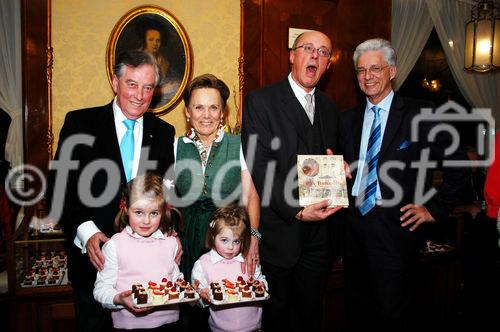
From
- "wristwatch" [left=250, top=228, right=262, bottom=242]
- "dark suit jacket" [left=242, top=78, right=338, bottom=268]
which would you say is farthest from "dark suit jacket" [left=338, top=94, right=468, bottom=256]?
"wristwatch" [left=250, top=228, right=262, bottom=242]

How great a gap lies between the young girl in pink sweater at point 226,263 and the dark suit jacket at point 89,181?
48 centimetres

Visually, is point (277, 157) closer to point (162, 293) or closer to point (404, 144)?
point (404, 144)

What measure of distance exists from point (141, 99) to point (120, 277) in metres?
0.93

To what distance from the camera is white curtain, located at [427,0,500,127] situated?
622 centimetres

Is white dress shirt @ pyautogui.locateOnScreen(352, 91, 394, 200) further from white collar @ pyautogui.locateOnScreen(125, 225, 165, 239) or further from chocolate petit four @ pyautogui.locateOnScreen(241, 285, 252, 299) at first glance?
white collar @ pyautogui.locateOnScreen(125, 225, 165, 239)

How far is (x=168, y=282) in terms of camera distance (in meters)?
2.09

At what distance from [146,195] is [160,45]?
10.2 ft

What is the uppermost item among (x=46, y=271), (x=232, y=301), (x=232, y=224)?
(x=232, y=224)

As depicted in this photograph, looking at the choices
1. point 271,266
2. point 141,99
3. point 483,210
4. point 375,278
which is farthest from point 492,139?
point 141,99

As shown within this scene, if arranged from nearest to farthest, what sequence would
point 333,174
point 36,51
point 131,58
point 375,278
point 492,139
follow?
point 131,58 < point 333,174 < point 375,278 < point 36,51 < point 492,139

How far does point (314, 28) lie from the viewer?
5.42m

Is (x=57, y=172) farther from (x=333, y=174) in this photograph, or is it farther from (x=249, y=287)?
(x=333, y=174)

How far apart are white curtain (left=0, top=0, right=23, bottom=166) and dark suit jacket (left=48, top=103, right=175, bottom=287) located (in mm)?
2748

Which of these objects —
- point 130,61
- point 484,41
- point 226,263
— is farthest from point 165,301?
point 484,41
